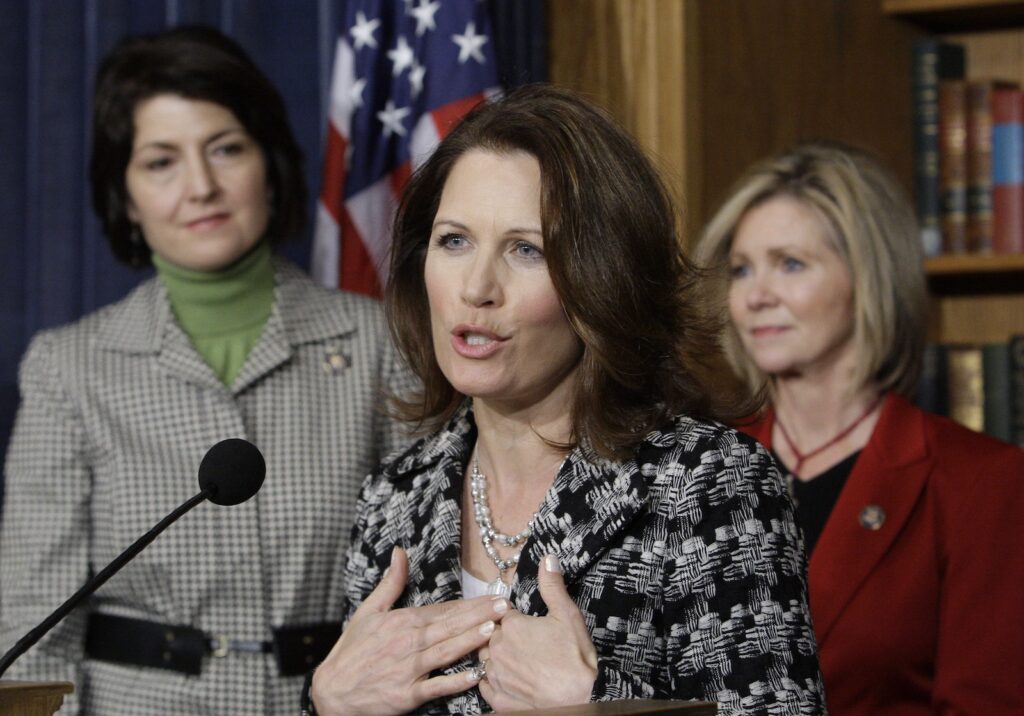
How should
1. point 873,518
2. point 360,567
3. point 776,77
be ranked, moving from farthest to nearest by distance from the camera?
point 776,77, point 873,518, point 360,567

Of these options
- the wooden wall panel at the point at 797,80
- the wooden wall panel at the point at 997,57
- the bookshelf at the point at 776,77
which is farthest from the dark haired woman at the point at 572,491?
the wooden wall panel at the point at 997,57

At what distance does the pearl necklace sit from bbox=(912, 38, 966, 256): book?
2085mm

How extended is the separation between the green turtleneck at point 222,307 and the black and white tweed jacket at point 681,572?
99cm

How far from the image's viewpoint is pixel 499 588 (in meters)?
1.69

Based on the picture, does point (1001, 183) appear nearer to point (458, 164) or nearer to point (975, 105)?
point (975, 105)

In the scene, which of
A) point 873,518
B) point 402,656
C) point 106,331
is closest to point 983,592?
point 873,518

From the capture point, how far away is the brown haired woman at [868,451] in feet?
7.52

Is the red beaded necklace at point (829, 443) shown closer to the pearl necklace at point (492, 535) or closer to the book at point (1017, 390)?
the book at point (1017, 390)

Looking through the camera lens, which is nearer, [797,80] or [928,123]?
[797,80]

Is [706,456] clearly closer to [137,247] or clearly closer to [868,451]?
[868,451]

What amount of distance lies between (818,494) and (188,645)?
43.1 inches

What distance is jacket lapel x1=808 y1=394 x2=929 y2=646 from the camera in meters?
2.37

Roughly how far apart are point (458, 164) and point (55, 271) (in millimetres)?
1465

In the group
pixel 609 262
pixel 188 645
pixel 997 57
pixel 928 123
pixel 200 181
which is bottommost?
pixel 188 645
